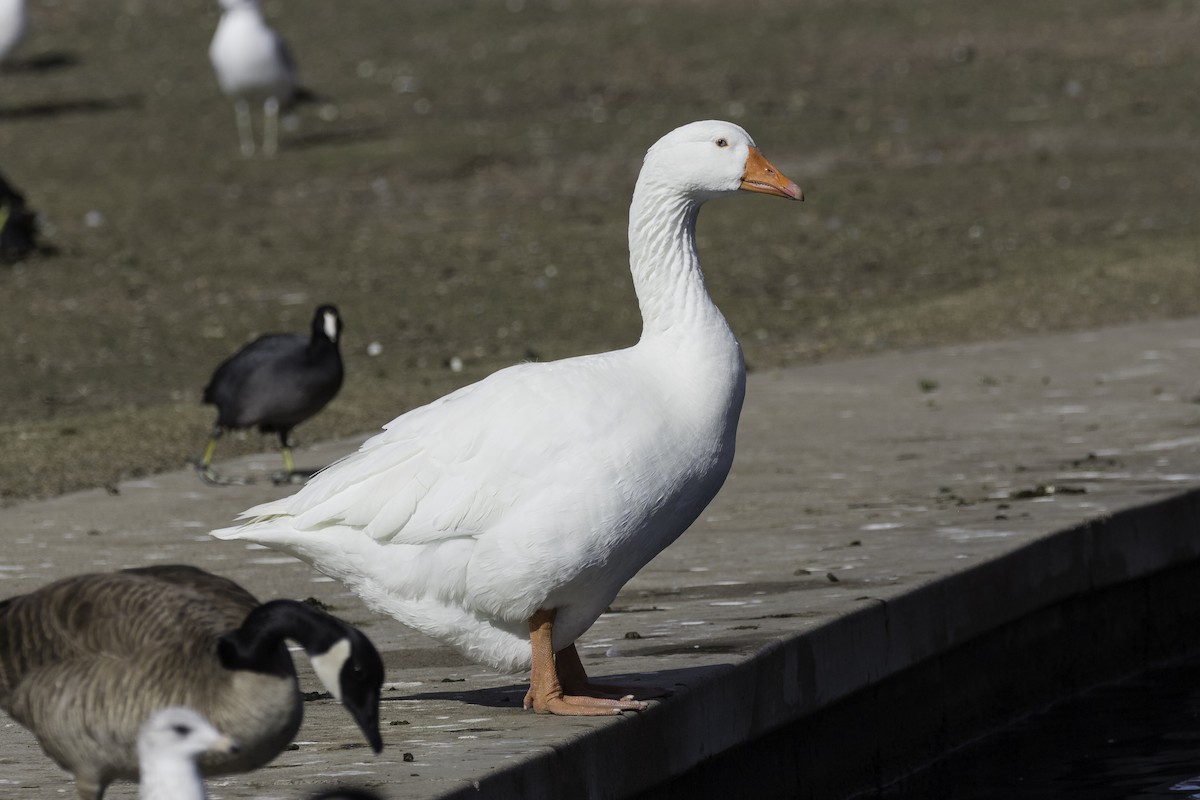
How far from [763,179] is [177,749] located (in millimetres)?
2670

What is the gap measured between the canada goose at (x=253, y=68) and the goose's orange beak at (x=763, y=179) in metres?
17.4

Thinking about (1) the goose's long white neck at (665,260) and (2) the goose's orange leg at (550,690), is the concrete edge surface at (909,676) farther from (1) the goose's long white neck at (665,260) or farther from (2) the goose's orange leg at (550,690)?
(1) the goose's long white neck at (665,260)

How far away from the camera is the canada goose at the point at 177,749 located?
12.8 ft

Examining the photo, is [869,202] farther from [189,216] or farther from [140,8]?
[140,8]

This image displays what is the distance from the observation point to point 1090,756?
6945 mm

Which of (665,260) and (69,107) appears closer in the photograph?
(665,260)

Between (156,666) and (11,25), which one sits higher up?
(11,25)

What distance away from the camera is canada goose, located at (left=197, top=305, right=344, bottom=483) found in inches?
377

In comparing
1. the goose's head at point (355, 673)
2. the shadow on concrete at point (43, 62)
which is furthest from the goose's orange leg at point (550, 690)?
the shadow on concrete at point (43, 62)

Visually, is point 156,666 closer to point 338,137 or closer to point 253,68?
point 253,68

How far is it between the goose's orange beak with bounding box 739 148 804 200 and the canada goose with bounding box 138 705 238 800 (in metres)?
2.56

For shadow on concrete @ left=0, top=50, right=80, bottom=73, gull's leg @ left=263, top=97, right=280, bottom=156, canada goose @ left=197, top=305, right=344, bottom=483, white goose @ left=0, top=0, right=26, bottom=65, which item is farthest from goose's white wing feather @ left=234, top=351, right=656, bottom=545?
shadow on concrete @ left=0, top=50, right=80, bottom=73

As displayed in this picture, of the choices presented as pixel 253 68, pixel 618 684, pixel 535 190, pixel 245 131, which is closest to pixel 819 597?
pixel 618 684

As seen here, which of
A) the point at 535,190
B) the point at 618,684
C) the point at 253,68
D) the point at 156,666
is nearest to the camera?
the point at 156,666
